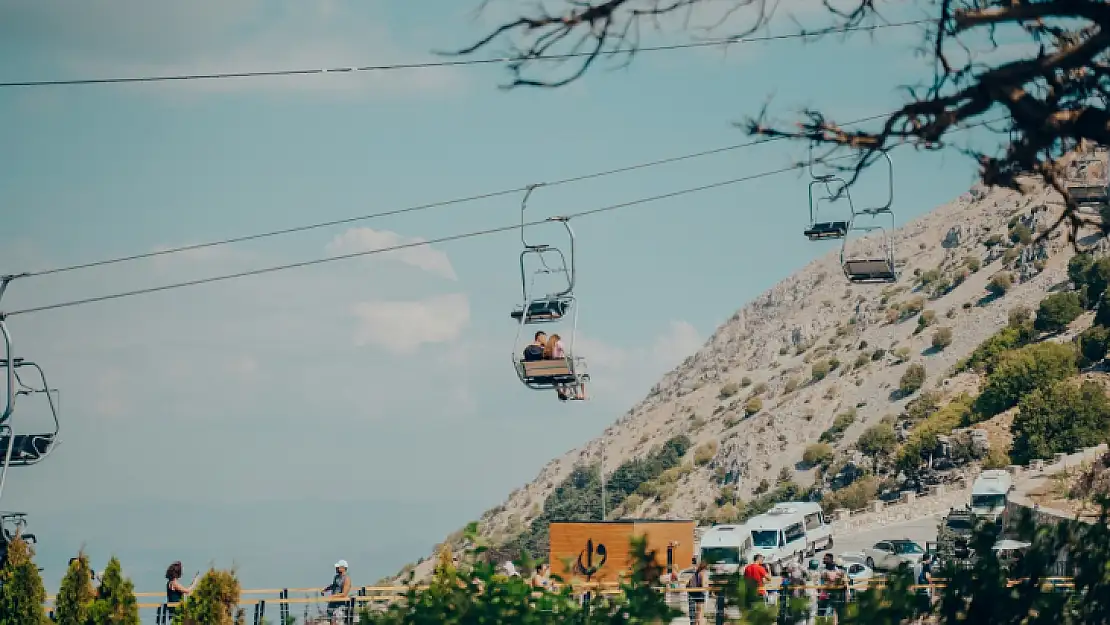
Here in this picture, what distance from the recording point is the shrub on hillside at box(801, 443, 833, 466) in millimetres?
98062

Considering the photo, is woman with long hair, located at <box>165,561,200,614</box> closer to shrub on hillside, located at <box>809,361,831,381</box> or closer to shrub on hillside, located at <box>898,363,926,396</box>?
shrub on hillside, located at <box>898,363,926,396</box>

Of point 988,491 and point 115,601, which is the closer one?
point 115,601

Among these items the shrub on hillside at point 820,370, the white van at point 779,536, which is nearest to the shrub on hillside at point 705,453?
the shrub on hillside at point 820,370

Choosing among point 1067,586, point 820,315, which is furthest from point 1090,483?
point 820,315

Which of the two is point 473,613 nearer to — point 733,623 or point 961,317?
point 733,623

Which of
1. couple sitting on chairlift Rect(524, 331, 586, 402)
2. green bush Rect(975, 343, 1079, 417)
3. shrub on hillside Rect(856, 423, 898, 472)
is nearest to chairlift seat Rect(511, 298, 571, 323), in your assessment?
couple sitting on chairlift Rect(524, 331, 586, 402)

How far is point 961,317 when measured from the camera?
110m

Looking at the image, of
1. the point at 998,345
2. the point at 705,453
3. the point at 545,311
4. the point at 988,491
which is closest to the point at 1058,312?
the point at 998,345

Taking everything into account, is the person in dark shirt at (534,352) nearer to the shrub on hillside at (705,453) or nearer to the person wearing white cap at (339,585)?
the person wearing white cap at (339,585)

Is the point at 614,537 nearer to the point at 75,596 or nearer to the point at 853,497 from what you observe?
the point at 75,596

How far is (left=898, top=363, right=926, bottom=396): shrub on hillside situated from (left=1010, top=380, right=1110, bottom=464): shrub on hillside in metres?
25.8

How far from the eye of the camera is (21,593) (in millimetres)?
18562

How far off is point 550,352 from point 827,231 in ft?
24.2

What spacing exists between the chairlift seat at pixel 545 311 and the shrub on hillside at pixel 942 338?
83914 millimetres
